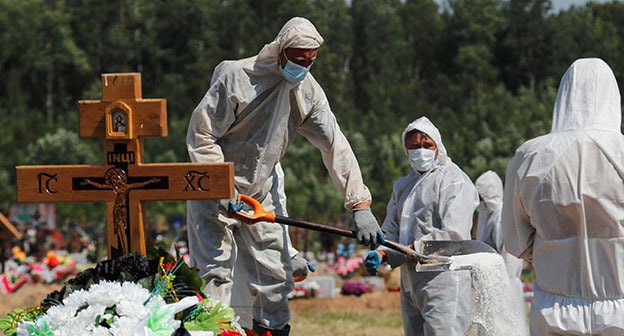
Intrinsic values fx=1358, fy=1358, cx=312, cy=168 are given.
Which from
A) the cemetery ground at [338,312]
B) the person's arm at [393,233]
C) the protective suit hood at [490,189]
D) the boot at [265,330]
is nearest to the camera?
the boot at [265,330]

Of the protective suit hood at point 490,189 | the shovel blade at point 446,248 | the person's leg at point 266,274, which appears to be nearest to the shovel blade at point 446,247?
the shovel blade at point 446,248

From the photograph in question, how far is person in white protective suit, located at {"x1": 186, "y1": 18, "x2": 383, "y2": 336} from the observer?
7344mm

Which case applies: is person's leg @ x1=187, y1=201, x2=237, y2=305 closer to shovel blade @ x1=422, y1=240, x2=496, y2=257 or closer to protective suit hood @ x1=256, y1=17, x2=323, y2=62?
protective suit hood @ x1=256, y1=17, x2=323, y2=62

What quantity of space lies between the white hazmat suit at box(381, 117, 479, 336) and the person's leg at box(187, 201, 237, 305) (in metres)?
1.47

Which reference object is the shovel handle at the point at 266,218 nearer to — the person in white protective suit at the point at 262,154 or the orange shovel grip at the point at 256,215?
the orange shovel grip at the point at 256,215

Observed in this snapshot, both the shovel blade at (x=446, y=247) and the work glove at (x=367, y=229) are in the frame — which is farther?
the shovel blade at (x=446, y=247)

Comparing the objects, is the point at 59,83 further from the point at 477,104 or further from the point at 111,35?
the point at 477,104

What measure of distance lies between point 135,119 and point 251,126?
6.11 feet

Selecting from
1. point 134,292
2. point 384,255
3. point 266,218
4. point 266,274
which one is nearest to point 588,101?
point 266,218

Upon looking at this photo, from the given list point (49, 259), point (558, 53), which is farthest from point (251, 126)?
point (558, 53)

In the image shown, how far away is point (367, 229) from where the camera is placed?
7.31 m

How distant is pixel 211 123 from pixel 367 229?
3.35 feet

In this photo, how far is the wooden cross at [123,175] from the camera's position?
577 centimetres

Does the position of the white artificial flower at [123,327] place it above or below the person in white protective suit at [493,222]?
above
